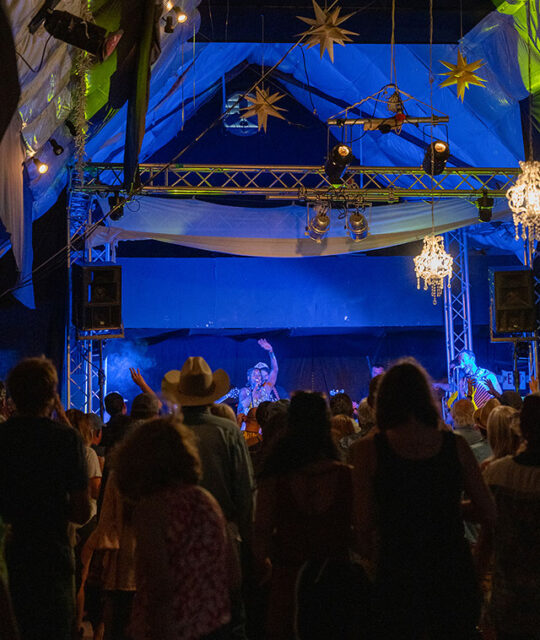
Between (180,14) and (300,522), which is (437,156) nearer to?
(180,14)

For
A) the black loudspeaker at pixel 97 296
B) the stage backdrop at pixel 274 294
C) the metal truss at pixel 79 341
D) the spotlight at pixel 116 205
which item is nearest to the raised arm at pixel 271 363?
the stage backdrop at pixel 274 294

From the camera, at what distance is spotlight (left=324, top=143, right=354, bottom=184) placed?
29.9ft

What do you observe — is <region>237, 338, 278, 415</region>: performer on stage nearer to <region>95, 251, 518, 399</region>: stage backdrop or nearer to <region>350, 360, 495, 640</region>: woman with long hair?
<region>95, 251, 518, 399</region>: stage backdrop

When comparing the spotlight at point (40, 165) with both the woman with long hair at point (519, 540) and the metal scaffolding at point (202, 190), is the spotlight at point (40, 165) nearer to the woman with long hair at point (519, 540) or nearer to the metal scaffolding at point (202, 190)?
the metal scaffolding at point (202, 190)

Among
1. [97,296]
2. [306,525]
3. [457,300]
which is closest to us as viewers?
[306,525]

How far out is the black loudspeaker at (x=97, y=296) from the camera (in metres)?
9.56

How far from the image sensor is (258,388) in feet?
42.6

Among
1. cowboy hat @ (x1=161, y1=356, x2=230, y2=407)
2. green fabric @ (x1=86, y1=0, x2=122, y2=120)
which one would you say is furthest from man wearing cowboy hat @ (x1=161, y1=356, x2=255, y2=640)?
green fabric @ (x1=86, y1=0, x2=122, y2=120)

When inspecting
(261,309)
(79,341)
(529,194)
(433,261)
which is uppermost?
(529,194)

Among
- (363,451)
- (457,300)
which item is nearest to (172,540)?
(363,451)

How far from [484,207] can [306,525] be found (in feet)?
27.7

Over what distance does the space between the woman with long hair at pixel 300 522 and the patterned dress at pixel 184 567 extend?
0.41 metres

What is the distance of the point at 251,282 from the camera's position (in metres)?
12.8

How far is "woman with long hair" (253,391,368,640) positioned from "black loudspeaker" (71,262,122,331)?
711 cm
